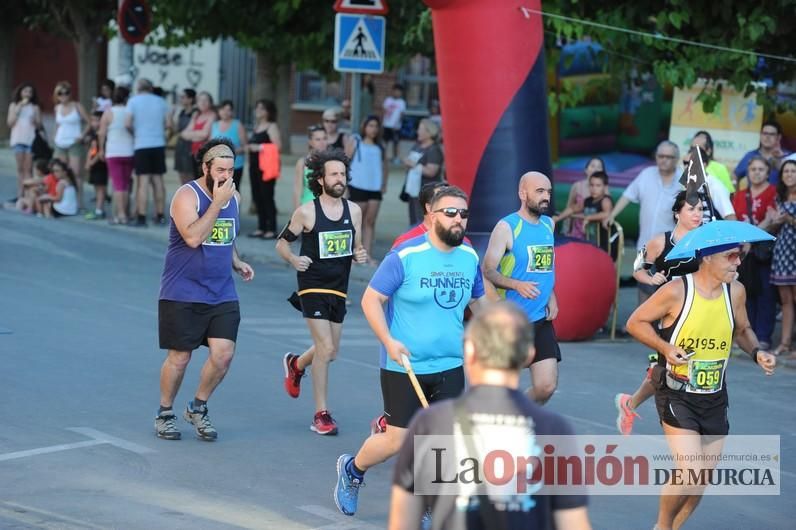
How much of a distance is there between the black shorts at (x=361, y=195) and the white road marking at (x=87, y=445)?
8533 millimetres

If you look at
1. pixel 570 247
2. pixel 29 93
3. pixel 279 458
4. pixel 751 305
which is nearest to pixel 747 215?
pixel 751 305

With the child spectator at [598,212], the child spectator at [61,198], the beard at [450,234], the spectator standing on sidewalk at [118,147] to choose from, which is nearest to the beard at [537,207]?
the beard at [450,234]

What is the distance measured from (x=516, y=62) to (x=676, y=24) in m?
1.76

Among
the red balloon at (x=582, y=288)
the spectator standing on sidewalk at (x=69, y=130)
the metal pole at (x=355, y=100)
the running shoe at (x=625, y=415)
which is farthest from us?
the spectator standing on sidewalk at (x=69, y=130)


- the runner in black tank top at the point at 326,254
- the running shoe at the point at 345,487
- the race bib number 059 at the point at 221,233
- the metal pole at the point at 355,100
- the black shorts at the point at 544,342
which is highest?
the metal pole at the point at 355,100

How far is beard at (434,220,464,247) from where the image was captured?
6488mm

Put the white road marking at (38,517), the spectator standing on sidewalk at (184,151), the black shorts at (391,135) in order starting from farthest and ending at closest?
1. the black shorts at (391,135)
2. the spectator standing on sidewalk at (184,151)
3. the white road marking at (38,517)

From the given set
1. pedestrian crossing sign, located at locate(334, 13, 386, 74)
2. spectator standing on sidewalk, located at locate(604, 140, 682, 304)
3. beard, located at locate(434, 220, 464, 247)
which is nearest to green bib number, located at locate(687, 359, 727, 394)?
beard, located at locate(434, 220, 464, 247)

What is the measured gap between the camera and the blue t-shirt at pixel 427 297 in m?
6.66

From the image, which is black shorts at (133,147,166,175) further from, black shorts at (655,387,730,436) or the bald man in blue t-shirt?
black shorts at (655,387,730,436)

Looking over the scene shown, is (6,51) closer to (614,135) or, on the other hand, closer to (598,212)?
(614,135)

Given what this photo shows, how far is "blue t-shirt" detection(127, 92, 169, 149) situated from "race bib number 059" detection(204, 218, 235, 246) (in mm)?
10432

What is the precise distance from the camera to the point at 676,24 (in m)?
13.4

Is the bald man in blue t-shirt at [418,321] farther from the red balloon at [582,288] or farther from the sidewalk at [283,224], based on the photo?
the sidewalk at [283,224]
